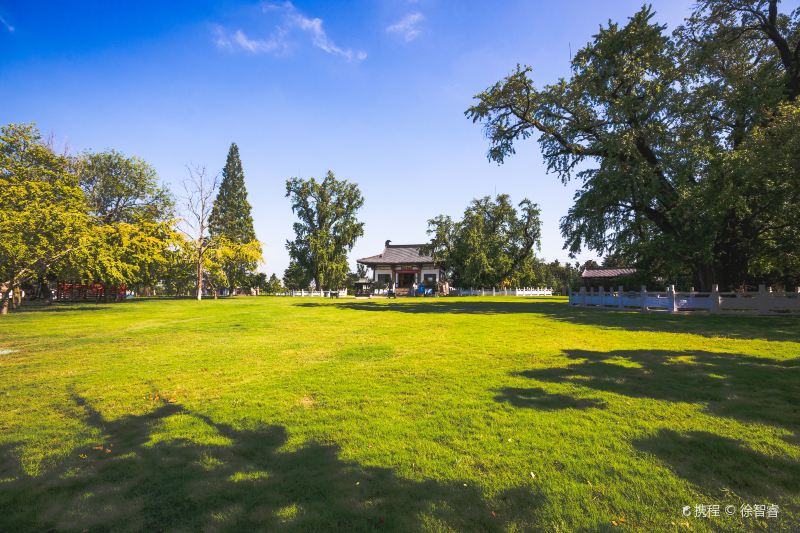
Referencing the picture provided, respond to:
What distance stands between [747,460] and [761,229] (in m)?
21.4

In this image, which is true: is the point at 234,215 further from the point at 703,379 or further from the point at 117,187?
the point at 703,379

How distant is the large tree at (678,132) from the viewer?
17.0 meters

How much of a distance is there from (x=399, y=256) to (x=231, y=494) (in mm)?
57093

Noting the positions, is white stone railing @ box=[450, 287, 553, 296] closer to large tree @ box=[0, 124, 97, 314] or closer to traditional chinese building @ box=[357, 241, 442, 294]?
traditional chinese building @ box=[357, 241, 442, 294]

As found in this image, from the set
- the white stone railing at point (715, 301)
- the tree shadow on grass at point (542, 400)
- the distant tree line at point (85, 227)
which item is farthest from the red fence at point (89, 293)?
the white stone railing at point (715, 301)

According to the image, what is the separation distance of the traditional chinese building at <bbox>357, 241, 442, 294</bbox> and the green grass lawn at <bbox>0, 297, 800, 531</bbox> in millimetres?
48818

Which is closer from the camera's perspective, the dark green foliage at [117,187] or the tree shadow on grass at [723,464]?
the tree shadow on grass at [723,464]

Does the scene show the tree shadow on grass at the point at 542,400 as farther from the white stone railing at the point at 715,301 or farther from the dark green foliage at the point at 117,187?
the dark green foliage at the point at 117,187

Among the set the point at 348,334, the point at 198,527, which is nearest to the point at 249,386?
the point at 198,527

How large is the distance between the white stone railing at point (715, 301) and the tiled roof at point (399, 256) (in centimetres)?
3822

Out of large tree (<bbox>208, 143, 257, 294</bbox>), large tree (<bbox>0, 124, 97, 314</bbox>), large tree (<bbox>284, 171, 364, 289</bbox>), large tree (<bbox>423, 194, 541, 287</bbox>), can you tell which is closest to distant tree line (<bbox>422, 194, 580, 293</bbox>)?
large tree (<bbox>423, 194, 541, 287</bbox>)

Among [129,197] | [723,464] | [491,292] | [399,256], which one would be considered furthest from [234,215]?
[723,464]

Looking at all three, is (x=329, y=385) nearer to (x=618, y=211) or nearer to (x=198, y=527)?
(x=198, y=527)

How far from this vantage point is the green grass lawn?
291cm
